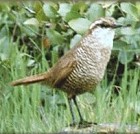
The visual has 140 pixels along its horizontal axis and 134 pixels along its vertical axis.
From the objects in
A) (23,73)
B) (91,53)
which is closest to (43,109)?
(23,73)

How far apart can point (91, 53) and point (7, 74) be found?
5.79 ft

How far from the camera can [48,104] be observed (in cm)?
729

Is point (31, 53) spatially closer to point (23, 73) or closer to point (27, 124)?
point (23, 73)

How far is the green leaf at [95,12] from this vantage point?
7590 mm

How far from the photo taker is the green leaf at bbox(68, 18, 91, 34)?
7.45m

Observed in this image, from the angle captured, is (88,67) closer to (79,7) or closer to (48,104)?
(48,104)

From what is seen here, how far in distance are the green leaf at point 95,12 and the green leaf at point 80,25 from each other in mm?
120

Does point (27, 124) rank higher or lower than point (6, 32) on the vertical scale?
lower

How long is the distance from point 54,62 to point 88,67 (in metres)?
1.86

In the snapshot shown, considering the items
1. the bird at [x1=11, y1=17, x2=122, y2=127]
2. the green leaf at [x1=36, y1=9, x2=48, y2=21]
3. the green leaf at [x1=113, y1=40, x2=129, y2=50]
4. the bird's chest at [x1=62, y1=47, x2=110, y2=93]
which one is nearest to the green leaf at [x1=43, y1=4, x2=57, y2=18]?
the green leaf at [x1=36, y1=9, x2=48, y2=21]

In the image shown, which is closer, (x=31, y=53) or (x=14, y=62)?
(x=14, y=62)

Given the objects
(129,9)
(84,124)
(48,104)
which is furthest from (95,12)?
(84,124)

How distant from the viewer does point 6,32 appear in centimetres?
824

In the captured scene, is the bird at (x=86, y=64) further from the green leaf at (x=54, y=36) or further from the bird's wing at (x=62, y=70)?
the green leaf at (x=54, y=36)
